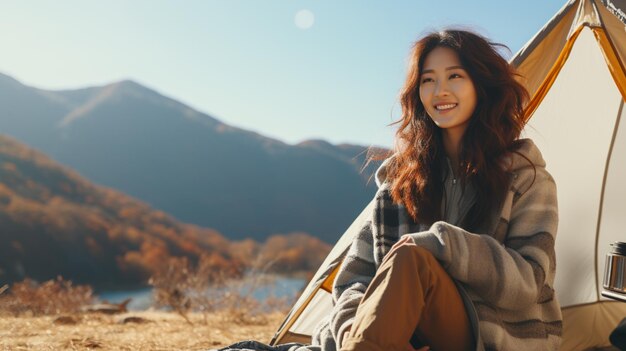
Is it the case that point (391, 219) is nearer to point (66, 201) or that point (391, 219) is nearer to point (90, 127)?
point (66, 201)

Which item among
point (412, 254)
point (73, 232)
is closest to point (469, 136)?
point (412, 254)

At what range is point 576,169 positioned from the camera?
4.31 metres

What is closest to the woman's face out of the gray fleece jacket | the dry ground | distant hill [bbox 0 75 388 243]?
the gray fleece jacket

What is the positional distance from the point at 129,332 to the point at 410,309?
3.33m

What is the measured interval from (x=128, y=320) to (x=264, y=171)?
24189 mm

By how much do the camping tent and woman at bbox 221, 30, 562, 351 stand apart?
0.68m

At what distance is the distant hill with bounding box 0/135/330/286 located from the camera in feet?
57.0

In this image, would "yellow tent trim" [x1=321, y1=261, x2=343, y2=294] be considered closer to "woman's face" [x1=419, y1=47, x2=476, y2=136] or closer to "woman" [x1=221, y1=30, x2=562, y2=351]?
"woman" [x1=221, y1=30, x2=562, y2=351]

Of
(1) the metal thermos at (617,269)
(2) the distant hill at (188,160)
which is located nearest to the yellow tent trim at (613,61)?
(1) the metal thermos at (617,269)

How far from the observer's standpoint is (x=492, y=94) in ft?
8.83

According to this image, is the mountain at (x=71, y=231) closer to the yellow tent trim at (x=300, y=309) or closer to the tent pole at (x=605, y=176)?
the tent pole at (x=605, y=176)

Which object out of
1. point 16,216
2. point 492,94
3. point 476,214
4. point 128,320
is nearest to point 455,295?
point 476,214

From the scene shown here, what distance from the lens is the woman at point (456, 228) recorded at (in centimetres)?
201

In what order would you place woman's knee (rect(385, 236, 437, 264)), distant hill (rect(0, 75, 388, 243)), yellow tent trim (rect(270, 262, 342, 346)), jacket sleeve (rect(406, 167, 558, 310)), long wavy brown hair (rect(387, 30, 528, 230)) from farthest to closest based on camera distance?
distant hill (rect(0, 75, 388, 243))
yellow tent trim (rect(270, 262, 342, 346))
long wavy brown hair (rect(387, 30, 528, 230))
jacket sleeve (rect(406, 167, 558, 310))
woman's knee (rect(385, 236, 437, 264))
